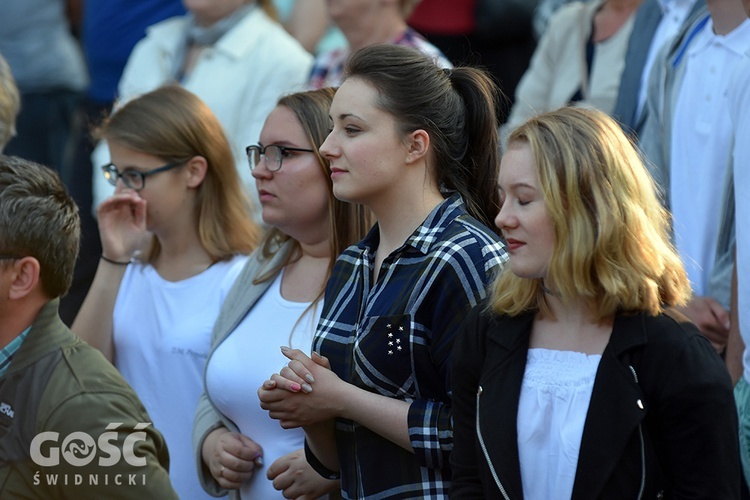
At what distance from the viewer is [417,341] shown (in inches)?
103

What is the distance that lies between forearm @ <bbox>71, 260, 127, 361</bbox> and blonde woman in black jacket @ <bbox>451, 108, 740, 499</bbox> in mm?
1793

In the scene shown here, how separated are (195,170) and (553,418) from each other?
2057 mm

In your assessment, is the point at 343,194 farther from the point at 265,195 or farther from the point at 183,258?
the point at 183,258

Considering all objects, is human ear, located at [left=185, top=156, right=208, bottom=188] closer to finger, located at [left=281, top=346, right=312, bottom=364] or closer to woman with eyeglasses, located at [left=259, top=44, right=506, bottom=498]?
woman with eyeglasses, located at [left=259, top=44, right=506, bottom=498]

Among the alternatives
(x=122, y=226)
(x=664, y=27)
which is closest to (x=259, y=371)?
(x=122, y=226)

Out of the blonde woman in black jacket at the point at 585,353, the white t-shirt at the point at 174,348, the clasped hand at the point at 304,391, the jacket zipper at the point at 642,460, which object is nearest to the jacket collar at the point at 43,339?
the clasped hand at the point at 304,391

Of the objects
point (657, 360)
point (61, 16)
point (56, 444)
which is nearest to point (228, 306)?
point (56, 444)

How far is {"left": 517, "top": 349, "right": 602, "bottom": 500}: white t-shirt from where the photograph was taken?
2.28m

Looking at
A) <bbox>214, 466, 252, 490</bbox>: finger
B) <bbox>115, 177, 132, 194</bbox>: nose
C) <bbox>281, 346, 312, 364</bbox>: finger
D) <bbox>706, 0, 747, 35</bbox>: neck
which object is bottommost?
<bbox>214, 466, 252, 490</bbox>: finger

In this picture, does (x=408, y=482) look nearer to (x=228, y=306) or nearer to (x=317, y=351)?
(x=317, y=351)

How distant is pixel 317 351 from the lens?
2875 millimetres

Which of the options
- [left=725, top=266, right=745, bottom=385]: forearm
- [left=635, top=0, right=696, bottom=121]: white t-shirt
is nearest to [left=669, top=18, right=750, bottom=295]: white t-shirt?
[left=725, top=266, right=745, bottom=385]: forearm

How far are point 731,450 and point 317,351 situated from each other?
3.63ft

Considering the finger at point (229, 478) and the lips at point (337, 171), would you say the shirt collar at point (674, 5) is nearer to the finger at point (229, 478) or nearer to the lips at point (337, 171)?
the lips at point (337, 171)
